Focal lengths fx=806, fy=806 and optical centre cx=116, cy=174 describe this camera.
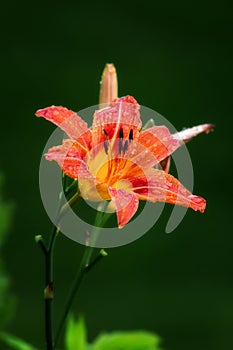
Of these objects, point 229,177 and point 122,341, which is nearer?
point 122,341

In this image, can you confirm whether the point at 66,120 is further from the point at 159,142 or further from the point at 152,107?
the point at 152,107

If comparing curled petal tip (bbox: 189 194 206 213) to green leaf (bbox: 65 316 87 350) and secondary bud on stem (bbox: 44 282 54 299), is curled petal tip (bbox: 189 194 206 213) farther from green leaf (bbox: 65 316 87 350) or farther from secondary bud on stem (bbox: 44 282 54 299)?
green leaf (bbox: 65 316 87 350)

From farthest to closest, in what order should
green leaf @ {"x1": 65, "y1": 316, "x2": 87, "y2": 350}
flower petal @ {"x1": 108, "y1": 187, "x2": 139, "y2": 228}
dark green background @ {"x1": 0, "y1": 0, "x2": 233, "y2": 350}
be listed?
dark green background @ {"x1": 0, "y1": 0, "x2": 233, "y2": 350}
green leaf @ {"x1": 65, "y1": 316, "x2": 87, "y2": 350}
flower petal @ {"x1": 108, "y1": 187, "x2": 139, "y2": 228}

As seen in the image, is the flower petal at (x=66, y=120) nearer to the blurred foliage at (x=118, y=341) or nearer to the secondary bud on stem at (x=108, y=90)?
the secondary bud on stem at (x=108, y=90)

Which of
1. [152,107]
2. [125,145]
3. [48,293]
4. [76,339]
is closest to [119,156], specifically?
[125,145]

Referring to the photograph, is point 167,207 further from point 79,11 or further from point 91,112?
point 91,112

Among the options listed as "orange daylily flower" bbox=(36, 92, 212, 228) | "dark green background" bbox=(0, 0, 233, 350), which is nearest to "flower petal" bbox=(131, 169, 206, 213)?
"orange daylily flower" bbox=(36, 92, 212, 228)

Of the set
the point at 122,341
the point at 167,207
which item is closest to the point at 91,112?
the point at 122,341
